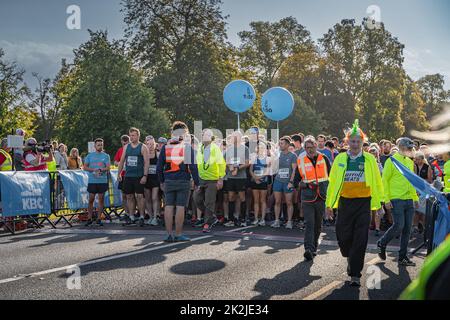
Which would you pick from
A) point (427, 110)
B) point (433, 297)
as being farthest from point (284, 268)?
point (427, 110)

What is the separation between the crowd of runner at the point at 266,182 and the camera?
712 cm

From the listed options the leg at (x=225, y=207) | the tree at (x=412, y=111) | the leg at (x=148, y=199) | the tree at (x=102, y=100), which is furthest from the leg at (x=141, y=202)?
the tree at (x=412, y=111)

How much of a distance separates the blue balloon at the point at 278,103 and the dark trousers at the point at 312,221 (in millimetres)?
9576

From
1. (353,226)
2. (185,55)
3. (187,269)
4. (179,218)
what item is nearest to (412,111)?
(185,55)

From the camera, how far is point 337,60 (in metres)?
60.2

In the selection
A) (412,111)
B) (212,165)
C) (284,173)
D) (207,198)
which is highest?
(412,111)

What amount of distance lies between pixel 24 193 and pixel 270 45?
54.6 metres

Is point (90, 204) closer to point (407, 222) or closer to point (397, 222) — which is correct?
point (397, 222)

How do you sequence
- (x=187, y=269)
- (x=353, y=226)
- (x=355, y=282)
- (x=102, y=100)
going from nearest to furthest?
(x=355, y=282), (x=353, y=226), (x=187, y=269), (x=102, y=100)

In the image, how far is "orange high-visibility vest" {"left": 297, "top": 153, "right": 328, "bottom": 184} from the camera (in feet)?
28.2

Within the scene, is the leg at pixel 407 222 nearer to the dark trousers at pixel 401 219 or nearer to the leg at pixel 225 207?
the dark trousers at pixel 401 219

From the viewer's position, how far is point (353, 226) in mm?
7004

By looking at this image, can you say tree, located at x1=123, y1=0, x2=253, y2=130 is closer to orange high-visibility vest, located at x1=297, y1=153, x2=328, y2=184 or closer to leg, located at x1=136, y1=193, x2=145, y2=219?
leg, located at x1=136, y1=193, x2=145, y2=219
